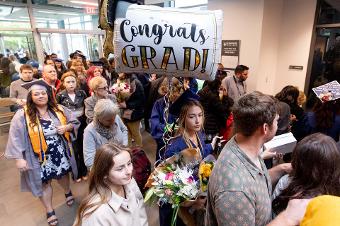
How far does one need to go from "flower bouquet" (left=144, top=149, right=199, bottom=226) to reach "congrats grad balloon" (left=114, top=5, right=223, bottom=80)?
645 millimetres

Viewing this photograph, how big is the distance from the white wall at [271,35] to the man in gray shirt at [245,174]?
4.15 meters

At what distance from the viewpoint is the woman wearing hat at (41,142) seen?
83.1 inches

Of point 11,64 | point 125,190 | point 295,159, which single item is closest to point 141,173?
point 125,190

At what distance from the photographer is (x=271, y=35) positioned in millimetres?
4922

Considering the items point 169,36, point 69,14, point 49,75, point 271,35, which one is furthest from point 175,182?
point 69,14

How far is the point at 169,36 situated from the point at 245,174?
0.74m

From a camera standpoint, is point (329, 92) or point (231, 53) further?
point (231, 53)

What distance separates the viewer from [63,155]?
7.84 ft

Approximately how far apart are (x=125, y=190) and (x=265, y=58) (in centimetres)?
453

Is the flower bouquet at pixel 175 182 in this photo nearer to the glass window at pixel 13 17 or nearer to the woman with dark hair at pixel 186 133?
the woman with dark hair at pixel 186 133

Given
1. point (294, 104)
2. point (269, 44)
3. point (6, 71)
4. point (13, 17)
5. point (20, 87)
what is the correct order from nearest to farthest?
point (294, 104), point (20, 87), point (269, 44), point (6, 71), point (13, 17)

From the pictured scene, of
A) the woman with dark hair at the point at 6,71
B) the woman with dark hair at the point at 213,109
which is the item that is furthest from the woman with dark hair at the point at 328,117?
the woman with dark hair at the point at 6,71

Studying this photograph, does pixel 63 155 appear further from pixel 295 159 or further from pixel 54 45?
pixel 54 45

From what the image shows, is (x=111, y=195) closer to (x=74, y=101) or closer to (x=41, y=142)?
(x=41, y=142)
